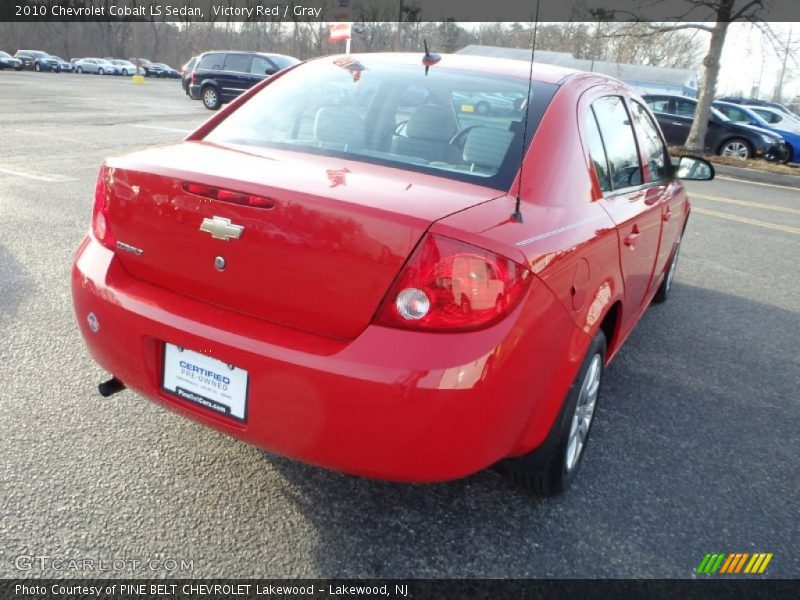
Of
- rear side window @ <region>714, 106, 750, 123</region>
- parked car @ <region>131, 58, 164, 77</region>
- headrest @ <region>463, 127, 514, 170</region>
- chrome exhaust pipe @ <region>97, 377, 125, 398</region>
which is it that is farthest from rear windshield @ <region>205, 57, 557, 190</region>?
parked car @ <region>131, 58, 164, 77</region>

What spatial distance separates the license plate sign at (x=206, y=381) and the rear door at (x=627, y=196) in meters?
1.56

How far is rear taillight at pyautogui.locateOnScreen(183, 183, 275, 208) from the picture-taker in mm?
1959

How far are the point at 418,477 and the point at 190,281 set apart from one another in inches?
36.9

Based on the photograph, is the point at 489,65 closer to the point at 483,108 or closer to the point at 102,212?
the point at 483,108

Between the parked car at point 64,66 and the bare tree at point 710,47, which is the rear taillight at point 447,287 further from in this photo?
the parked car at point 64,66

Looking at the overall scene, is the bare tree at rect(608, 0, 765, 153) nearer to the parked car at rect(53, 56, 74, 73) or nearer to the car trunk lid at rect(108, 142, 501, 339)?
the car trunk lid at rect(108, 142, 501, 339)

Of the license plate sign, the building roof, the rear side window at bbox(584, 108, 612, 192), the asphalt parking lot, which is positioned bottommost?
the asphalt parking lot

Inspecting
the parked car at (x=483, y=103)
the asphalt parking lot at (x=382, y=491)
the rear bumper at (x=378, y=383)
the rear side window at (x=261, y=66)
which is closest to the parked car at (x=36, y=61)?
the rear side window at (x=261, y=66)

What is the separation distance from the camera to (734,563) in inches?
90.4

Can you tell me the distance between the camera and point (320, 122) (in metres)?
2.71

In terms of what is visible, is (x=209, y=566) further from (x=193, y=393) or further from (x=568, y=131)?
(x=568, y=131)

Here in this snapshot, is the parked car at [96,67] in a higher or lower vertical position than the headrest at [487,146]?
lower

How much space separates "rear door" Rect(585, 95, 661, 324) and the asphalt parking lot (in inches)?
25.2

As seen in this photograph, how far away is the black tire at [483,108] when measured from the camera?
264cm
